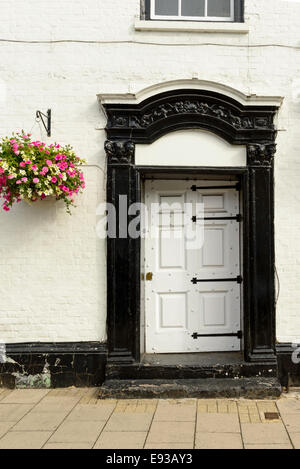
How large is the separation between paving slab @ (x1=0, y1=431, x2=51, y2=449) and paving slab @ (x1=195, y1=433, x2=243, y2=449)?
1388mm

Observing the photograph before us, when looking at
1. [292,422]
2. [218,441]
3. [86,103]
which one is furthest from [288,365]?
[86,103]

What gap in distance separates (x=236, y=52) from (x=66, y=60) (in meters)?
2.16

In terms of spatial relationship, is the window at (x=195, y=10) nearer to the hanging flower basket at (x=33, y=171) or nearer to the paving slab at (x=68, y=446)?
the hanging flower basket at (x=33, y=171)

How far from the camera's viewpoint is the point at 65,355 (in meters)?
5.53

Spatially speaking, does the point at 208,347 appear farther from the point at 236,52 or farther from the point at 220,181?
the point at 236,52

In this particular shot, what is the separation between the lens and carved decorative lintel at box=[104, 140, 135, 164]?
559 centimetres

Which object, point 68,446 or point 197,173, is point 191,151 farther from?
point 68,446

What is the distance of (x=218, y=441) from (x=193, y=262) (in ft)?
8.19

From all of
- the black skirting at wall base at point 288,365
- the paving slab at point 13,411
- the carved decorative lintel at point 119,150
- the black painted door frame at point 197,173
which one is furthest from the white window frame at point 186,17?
the paving slab at point 13,411

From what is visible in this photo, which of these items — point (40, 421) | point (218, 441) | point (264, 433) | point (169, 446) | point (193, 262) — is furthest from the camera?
point (193, 262)

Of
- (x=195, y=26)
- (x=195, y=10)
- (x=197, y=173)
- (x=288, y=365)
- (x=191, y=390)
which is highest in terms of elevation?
(x=195, y=10)

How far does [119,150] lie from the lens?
5.60 meters

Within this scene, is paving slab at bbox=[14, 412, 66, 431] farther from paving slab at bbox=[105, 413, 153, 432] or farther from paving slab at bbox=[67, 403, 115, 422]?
paving slab at bbox=[105, 413, 153, 432]

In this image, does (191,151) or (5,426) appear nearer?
(5,426)
